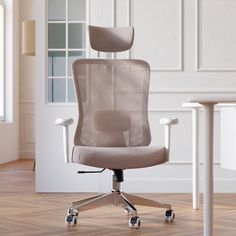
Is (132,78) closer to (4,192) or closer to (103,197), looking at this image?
(103,197)

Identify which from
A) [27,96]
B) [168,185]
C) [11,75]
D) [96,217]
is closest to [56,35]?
[168,185]

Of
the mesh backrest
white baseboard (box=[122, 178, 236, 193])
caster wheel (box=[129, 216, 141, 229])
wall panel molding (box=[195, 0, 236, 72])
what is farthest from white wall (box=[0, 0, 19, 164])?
caster wheel (box=[129, 216, 141, 229])

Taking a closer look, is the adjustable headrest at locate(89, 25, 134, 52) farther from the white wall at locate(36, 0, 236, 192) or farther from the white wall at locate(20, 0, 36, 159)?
the white wall at locate(20, 0, 36, 159)

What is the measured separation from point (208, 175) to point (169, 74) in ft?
7.89

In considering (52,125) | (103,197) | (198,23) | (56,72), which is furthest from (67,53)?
(103,197)

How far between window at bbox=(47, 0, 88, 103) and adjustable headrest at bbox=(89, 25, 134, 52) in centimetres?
130

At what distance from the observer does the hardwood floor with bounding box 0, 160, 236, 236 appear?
3266 mm

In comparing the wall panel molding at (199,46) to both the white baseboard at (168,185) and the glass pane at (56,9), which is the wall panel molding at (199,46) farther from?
the glass pane at (56,9)

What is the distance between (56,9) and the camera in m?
4.92

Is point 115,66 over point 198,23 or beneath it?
beneath

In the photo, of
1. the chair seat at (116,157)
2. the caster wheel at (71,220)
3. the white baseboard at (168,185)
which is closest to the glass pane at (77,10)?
the white baseboard at (168,185)

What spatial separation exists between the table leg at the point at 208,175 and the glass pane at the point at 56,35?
2611mm

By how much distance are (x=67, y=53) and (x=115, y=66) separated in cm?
130

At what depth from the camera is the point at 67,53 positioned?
16.2 feet
